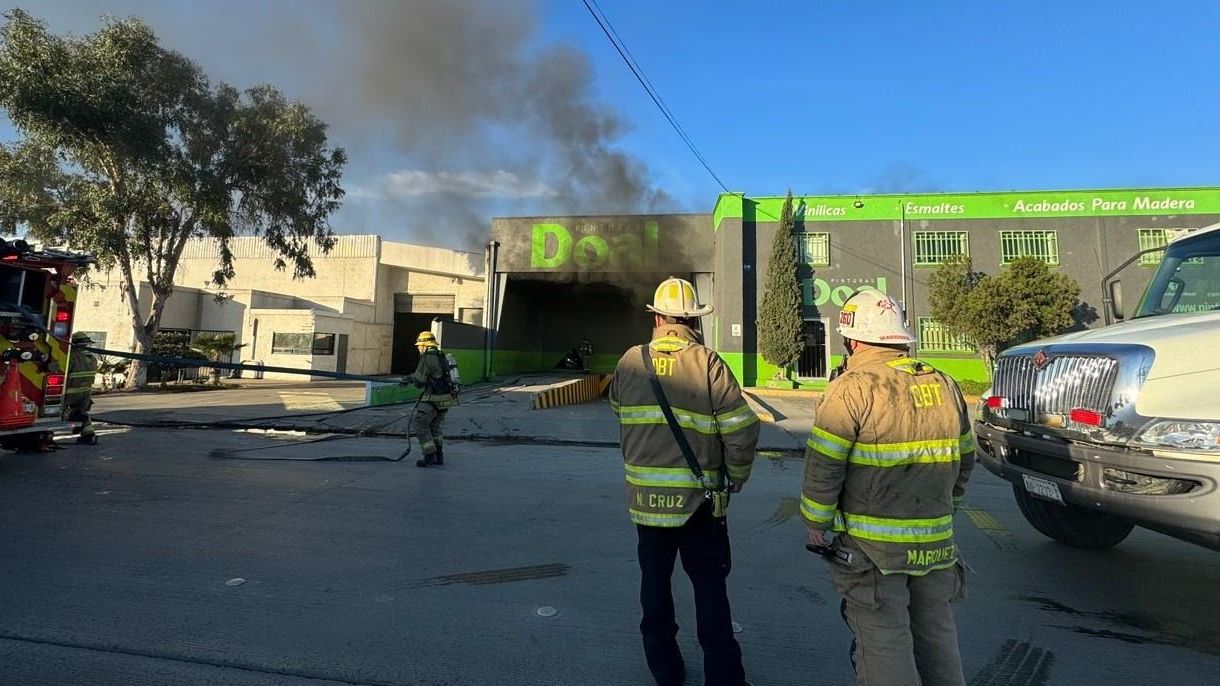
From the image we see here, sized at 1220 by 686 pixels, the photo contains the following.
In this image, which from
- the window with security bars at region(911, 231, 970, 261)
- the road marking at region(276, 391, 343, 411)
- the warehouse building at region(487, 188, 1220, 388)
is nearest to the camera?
the road marking at region(276, 391, 343, 411)

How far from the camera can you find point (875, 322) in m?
2.26

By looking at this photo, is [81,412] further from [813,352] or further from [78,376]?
[813,352]

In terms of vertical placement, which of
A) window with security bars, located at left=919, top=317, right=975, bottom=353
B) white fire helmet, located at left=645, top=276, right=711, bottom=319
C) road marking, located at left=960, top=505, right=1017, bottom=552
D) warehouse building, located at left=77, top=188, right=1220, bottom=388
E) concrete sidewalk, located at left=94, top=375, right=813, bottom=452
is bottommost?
road marking, located at left=960, top=505, right=1017, bottom=552

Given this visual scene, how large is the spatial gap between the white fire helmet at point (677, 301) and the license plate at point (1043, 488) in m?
2.52

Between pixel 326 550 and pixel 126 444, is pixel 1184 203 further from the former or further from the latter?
pixel 126 444

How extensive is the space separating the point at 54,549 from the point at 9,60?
17421 millimetres

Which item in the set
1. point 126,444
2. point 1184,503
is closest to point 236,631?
point 1184,503

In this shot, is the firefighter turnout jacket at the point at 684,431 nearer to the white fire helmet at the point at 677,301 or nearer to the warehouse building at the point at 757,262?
the white fire helmet at the point at 677,301

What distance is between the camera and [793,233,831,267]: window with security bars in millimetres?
20125

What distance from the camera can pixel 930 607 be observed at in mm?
2111

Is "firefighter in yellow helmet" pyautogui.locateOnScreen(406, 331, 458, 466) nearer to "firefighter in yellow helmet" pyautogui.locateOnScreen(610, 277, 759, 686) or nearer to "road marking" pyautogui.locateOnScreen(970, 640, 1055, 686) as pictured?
"firefighter in yellow helmet" pyautogui.locateOnScreen(610, 277, 759, 686)

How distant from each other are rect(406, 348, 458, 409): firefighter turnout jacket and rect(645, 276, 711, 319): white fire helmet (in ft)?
17.5

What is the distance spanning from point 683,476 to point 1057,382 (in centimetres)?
275

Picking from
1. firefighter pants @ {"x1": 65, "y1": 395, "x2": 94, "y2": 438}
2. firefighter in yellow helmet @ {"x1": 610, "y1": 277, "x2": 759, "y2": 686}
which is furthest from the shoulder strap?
firefighter pants @ {"x1": 65, "y1": 395, "x2": 94, "y2": 438}
